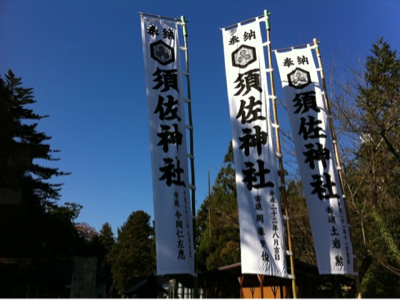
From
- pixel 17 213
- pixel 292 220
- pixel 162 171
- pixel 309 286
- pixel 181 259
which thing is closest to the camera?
pixel 181 259

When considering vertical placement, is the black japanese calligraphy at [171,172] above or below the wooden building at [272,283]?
above

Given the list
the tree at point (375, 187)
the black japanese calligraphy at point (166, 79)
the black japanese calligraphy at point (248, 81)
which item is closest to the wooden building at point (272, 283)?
the tree at point (375, 187)

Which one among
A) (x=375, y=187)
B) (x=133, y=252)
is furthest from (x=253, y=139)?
(x=133, y=252)

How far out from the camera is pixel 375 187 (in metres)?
12.0

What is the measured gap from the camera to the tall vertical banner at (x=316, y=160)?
6.77 metres

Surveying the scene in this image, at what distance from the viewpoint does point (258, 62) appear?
25.3ft

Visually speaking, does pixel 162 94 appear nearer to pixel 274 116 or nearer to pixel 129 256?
pixel 274 116

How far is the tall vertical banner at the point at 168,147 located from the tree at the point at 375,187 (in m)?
7.42

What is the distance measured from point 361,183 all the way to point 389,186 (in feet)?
5.60

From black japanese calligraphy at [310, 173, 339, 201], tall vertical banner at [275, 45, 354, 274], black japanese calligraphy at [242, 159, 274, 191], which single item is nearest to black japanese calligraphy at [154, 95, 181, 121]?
black japanese calligraphy at [242, 159, 274, 191]

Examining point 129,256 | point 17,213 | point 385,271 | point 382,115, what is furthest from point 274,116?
point 129,256

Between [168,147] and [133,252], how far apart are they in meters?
29.1

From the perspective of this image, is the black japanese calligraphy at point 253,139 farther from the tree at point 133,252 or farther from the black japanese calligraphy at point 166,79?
the tree at point 133,252

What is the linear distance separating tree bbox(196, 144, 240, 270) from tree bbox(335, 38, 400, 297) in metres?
7.58
